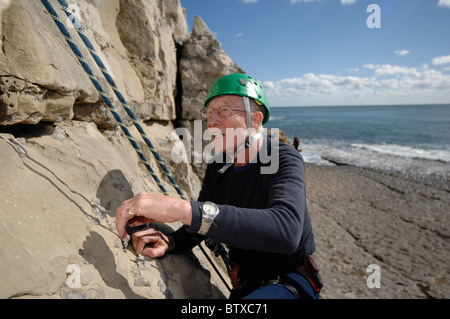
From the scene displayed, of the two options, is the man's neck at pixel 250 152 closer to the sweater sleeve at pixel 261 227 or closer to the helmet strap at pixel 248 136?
the helmet strap at pixel 248 136

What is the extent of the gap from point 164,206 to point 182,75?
5698 mm

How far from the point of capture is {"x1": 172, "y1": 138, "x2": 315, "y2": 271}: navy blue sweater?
1745mm

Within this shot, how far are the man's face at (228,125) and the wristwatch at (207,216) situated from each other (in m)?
1.08

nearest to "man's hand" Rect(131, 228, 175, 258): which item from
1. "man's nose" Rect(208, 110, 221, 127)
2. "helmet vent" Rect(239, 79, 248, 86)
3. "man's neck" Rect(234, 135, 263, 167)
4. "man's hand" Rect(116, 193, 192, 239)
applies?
"man's hand" Rect(116, 193, 192, 239)

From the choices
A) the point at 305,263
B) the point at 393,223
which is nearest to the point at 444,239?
the point at 393,223

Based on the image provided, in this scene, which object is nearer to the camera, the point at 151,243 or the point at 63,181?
the point at 63,181

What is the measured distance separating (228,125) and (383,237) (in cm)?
974

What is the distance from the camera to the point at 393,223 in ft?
36.3

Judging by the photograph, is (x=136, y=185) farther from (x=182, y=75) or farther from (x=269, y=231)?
(x=182, y=75)

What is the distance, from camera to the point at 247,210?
5.91 feet

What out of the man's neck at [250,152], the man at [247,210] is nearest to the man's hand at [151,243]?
the man at [247,210]

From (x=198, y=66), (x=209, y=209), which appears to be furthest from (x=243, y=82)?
(x=198, y=66)

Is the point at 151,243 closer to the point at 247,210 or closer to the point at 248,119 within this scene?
the point at 247,210
